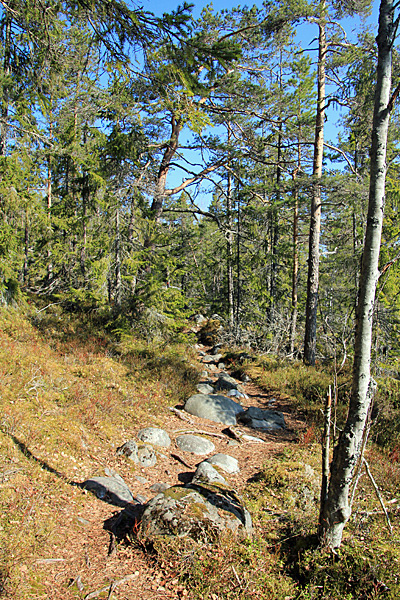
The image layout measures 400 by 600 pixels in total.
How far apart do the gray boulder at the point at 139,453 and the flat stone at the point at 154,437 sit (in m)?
0.32

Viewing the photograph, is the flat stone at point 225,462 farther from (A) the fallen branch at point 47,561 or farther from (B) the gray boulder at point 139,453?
(A) the fallen branch at point 47,561

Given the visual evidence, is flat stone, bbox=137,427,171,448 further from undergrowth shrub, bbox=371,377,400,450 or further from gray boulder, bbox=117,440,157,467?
undergrowth shrub, bbox=371,377,400,450

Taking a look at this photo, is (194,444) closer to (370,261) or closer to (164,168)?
(370,261)

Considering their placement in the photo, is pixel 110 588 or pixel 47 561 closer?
pixel 110 588

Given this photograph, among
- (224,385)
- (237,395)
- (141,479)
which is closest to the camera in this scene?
(141,479)

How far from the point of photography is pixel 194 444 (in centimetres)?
718

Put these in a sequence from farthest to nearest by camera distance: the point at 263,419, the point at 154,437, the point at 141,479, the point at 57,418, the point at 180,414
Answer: the point at 263,419
the point at 180,414
the point at 154,437
the point at 57,418
the point at 141,479

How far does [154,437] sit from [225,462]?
60.8 inches

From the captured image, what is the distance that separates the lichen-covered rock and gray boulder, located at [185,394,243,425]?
156 inches

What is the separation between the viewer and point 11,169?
866 cm

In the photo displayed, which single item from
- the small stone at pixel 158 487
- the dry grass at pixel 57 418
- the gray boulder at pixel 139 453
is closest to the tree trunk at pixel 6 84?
the dry grass at pixel 57 418

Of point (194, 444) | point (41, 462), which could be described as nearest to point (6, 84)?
point (41, 462)

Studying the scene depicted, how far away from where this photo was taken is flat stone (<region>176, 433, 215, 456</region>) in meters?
7.07

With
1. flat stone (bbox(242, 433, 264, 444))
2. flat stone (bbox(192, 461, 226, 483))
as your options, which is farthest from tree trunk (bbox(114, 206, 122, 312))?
flat stone (bbox(192, 461, 226, 483))
